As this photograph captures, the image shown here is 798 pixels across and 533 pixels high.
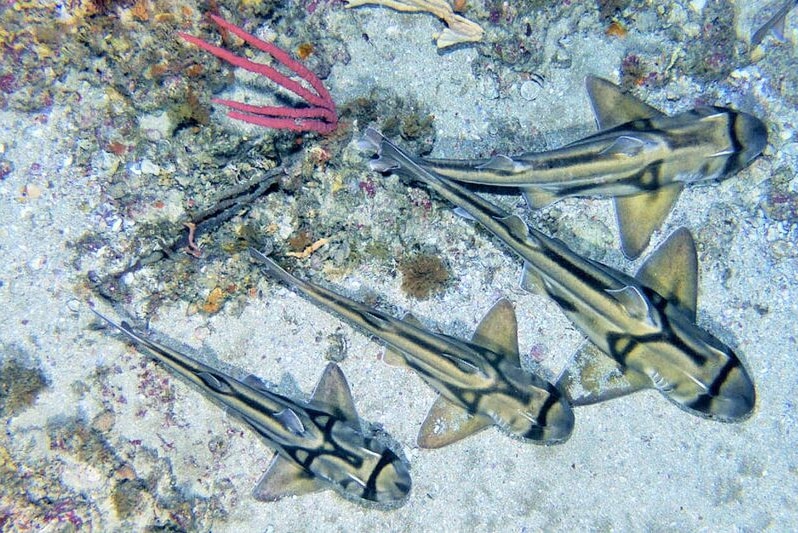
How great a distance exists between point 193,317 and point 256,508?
260 centimetres

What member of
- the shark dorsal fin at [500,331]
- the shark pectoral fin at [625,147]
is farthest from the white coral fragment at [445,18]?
the shark dorsal fin at [500,331]

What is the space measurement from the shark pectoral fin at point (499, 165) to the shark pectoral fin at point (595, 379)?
2.58m

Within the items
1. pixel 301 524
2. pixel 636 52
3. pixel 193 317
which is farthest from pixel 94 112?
pixel 636 52

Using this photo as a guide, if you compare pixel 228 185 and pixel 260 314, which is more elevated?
pixel 228 185

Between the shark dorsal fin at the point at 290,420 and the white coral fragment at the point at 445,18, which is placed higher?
the white coral fragment at the point at 445,18

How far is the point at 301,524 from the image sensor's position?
631cm

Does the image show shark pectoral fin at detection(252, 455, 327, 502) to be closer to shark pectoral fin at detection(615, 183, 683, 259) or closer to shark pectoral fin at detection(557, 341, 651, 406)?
shark pectoral fin at detection(557, 341, 651, 406)

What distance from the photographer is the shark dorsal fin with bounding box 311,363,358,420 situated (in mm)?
6438

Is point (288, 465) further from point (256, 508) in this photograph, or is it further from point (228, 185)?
point (228, 185)

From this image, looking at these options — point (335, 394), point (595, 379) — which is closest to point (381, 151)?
point (335, 394)

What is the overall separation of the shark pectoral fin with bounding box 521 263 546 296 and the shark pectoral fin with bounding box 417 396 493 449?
1.80 meters

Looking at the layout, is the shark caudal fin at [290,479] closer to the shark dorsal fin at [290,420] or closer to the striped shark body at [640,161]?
the shark dorsal fin at [290,420]

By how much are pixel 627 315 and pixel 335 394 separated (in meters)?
3.77

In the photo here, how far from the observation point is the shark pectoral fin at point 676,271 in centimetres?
645
